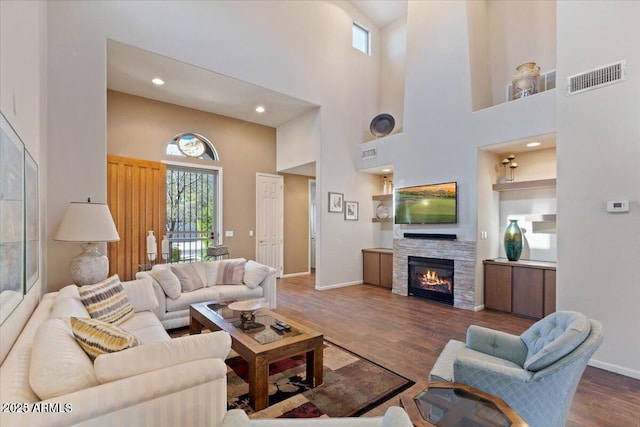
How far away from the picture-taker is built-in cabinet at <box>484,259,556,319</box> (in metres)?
4.05

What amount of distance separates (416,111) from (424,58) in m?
0.94

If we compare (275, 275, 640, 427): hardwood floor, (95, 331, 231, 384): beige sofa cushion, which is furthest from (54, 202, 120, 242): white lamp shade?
(275, 275, 640, 427): hardwood floor

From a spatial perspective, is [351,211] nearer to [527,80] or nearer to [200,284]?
[200,284]

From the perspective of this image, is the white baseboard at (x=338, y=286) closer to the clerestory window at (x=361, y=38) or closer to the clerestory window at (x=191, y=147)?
the clerestory window at (x=191, y=147)

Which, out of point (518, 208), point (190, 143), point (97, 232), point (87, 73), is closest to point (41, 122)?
point (87, 73)

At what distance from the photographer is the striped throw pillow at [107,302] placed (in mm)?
2568

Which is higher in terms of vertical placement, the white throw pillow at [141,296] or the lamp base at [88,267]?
the lamp base at [88,267]

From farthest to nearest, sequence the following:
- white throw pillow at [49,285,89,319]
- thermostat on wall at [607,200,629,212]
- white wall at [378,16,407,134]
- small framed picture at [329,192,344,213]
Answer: white wall at [378,16,407,134]
small framed picture at [329,192,344,213]
thermostat on wall at [607,200,629,212]
white throw pillow at [49,285,89,319]

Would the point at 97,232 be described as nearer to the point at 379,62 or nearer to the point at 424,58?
the point at 424,58

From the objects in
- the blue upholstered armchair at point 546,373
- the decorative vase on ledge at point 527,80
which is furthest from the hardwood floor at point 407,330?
the decorative vase on ledge at point 527,80

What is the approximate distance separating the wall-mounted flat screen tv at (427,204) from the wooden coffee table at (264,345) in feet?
10.8

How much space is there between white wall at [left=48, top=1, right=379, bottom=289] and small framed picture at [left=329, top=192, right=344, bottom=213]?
0.46 ft

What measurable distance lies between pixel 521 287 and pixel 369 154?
3.51 meters

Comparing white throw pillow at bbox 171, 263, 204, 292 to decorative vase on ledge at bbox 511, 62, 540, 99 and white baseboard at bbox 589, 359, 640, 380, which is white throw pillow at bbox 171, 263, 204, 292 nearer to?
white baseboard at bbox 589, 359, 640, 380
